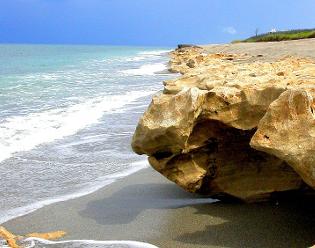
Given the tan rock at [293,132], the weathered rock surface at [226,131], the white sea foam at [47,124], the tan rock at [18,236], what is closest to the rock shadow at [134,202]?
the weathered rock surface at [226,131]

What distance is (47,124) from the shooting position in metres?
11.4

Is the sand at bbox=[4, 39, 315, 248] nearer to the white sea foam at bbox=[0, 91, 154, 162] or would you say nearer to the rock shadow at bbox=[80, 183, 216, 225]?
the rock shadow at bbox=[80, 183, 216, 225]

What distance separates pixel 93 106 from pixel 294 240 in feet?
35.7

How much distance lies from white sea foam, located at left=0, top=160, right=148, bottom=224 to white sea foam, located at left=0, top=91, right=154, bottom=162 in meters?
2.34

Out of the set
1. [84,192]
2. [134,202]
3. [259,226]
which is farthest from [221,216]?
[84,192]

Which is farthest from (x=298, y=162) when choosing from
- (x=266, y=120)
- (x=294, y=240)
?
(x=294, y=240)

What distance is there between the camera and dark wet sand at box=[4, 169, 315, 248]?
177 inches

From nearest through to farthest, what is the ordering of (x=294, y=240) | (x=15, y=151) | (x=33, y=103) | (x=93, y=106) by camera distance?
1. (x=294, y=240)
2. (x=15, y=151)
3. (x=93, y=106)
4. (x=33, y=103)

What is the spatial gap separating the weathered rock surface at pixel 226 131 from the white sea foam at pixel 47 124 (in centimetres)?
412

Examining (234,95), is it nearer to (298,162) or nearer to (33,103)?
(298,162)

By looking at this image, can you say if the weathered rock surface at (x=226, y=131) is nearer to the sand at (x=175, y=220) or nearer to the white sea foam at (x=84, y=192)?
the sand at (x=175, y=220)

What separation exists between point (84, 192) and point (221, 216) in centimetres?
204

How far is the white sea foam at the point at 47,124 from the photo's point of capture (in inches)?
365

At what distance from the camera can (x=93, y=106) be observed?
14633 mm
